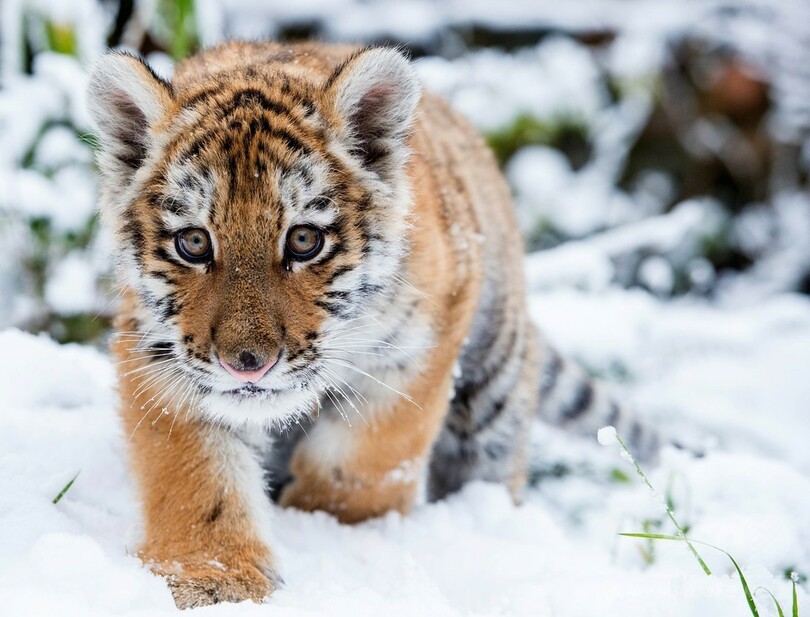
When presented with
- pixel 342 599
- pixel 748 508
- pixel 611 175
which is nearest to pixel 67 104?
pixel 342 599

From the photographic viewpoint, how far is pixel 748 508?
2930 mm

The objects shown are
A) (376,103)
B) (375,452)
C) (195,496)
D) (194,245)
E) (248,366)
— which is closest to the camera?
(248,366)

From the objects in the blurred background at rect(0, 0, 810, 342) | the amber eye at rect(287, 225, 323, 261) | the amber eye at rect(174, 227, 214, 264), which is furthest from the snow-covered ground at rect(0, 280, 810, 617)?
the blurred background at rect(0, 0, 810, 342)

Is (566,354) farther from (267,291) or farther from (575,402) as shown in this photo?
(267,291)

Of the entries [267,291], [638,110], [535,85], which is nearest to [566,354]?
[267,291]

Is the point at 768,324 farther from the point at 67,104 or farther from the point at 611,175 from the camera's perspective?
the point at 67,104

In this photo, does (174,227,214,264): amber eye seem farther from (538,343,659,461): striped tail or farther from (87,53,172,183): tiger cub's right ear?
(538,343,659,461): striped tail

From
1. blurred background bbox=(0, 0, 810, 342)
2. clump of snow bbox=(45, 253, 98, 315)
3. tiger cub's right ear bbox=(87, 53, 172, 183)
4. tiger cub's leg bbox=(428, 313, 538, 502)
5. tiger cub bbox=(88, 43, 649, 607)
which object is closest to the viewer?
tiger cub bbox=(88, 43, 649, 607)

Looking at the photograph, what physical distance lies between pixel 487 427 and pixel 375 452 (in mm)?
793

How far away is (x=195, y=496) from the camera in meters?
2.20

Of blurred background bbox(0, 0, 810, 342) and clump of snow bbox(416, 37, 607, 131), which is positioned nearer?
→ blurred background bbox(0, 0, 810, 342)

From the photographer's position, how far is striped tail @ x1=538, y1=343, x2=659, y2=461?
12.6ft

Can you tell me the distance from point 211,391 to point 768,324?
16.9ft

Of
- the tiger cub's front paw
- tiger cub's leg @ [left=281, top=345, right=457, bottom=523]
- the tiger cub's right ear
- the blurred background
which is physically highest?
the tiger cub's right ear
